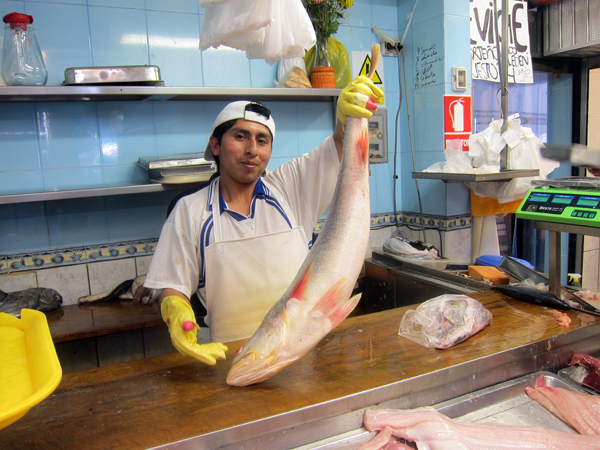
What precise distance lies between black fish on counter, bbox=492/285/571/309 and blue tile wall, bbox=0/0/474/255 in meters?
2.21

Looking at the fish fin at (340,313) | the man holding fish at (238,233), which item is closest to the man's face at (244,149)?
the man holding fish at (238,233)

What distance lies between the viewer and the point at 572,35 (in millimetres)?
4195

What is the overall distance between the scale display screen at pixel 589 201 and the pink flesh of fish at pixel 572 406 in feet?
2.44

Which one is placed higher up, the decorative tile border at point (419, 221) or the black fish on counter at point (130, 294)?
the decorative tile border at point (419, 221)

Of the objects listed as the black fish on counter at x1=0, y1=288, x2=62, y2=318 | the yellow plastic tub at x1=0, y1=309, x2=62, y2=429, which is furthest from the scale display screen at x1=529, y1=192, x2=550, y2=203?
the black fish on counter at x1=0, y1=288, x2=62, y2=318

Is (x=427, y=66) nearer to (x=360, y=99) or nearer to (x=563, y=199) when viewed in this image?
(x=563, y=199)

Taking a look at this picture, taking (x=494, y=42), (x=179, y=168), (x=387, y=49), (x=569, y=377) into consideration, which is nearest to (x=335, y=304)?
(x=569, y=377)

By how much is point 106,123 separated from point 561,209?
2.96m

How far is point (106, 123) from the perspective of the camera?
3189 millimetres

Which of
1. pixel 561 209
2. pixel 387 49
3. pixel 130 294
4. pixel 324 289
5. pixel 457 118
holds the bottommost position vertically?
pixel 130 294

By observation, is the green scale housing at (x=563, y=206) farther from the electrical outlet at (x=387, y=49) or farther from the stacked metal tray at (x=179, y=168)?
the electrical outlet at (x=387, y=49)

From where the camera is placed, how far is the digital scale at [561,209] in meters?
1.74

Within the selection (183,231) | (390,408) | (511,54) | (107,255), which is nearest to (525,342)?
(390,408)

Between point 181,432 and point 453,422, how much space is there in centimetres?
78
